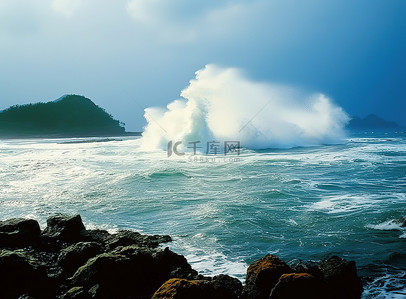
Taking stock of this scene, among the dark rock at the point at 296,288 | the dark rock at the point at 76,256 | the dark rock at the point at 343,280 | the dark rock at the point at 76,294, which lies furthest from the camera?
the dark rock at the point at 76,256

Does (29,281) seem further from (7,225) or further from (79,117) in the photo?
(79,117)

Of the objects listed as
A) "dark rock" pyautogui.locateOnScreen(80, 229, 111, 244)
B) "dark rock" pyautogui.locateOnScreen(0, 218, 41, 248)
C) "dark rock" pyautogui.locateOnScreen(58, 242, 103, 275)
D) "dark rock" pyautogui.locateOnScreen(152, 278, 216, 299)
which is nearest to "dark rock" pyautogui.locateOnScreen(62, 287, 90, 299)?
"dark rock" pyautogui.locateOnScreen(58, 242, 103, 275)

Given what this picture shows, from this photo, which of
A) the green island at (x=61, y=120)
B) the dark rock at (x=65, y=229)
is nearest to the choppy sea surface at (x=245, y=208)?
the dark rock at (x=65, y=229)

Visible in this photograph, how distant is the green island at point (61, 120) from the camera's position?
98.5 metres

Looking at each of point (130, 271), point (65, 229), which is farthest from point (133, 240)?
point (130, 271)

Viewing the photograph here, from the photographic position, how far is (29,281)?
15.4ft

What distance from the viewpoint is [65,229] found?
23.0ft

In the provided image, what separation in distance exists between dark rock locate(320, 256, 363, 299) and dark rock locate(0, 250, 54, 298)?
12.4ft

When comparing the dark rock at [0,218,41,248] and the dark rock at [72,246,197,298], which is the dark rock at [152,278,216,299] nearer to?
the dark rock at [72,246,197,298]

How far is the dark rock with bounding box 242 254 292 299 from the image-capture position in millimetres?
4270

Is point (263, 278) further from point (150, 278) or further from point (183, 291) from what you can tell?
point (150, 278)

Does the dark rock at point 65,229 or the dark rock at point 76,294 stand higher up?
the dark rock at point 65,229

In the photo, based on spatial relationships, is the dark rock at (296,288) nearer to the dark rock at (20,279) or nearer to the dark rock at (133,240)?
the dark rock at (20,279)

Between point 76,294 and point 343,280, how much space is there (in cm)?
355
